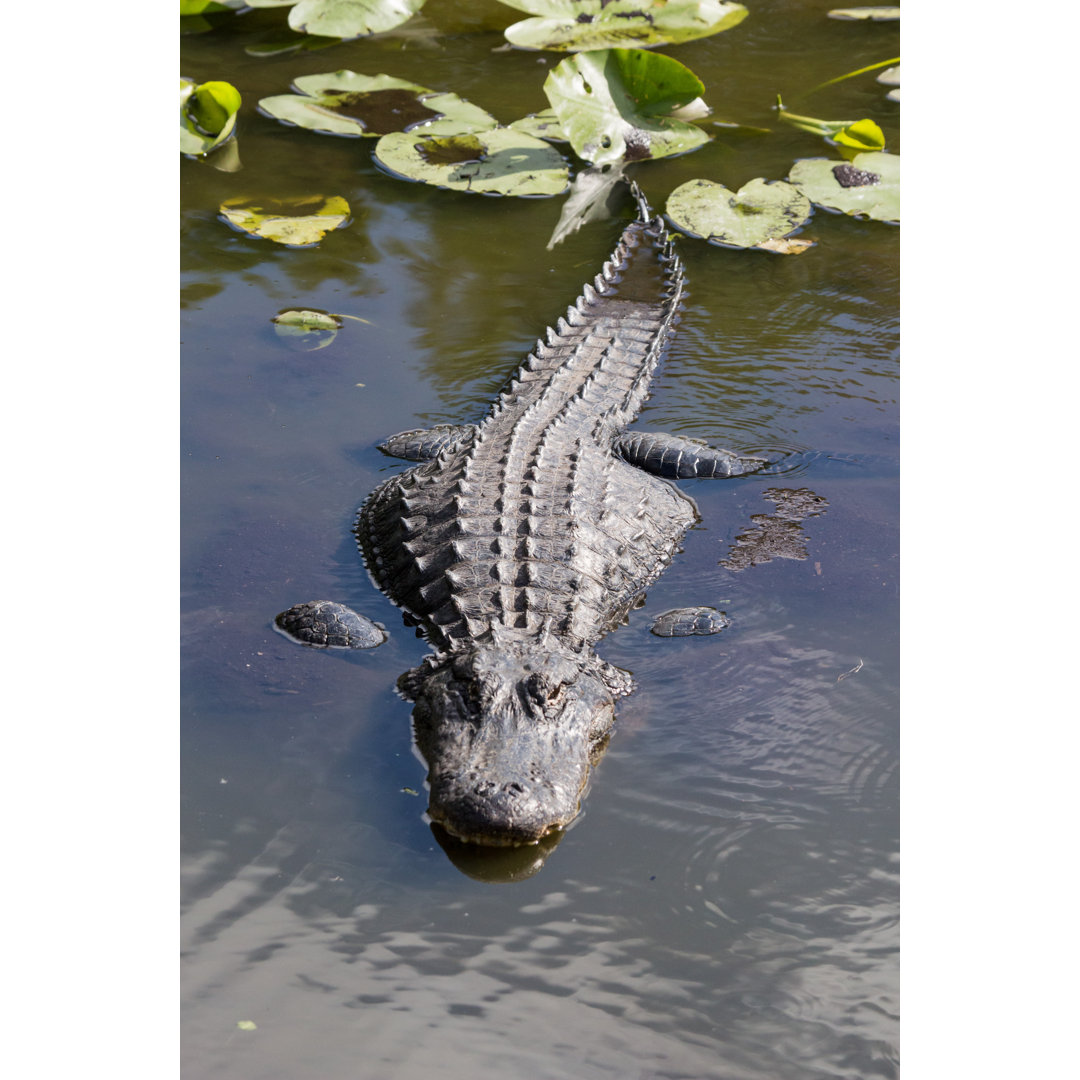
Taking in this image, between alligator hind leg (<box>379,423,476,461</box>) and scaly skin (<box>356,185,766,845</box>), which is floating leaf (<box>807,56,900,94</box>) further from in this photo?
alligator hind leg (<box>379,423,476,461</box>)

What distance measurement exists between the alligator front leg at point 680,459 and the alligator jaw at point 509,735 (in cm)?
168

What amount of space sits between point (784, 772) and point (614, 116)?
6.06 metres

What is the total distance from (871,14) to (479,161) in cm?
502

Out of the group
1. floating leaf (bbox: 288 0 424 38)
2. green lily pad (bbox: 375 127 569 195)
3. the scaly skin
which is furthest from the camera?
floating leaf (bbox: 288 0 424 38)

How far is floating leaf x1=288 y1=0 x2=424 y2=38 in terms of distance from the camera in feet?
31.8

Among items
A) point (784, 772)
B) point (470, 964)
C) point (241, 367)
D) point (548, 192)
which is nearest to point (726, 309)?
point (548, 192)

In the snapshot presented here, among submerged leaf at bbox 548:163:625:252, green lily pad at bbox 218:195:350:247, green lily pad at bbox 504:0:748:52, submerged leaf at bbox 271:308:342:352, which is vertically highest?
green lily pad at bbox 504:0:748:52

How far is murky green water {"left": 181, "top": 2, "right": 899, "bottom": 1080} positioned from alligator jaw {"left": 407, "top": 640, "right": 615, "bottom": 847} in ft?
0.54

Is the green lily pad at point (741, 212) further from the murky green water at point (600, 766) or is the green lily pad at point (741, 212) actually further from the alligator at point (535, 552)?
the alligator at point (535, 552)

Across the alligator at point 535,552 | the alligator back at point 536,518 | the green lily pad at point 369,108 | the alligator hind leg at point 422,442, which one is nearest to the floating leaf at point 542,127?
the green lily pad at point 369,108

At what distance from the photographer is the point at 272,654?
4883mm

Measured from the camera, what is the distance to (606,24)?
33.4ft

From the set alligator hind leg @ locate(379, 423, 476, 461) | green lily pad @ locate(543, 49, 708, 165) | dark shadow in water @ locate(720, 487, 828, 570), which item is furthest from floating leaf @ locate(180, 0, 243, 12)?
dark shadow in water @ locate(720, 487, 828, 570)

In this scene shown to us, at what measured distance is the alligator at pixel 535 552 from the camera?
4070 mm
